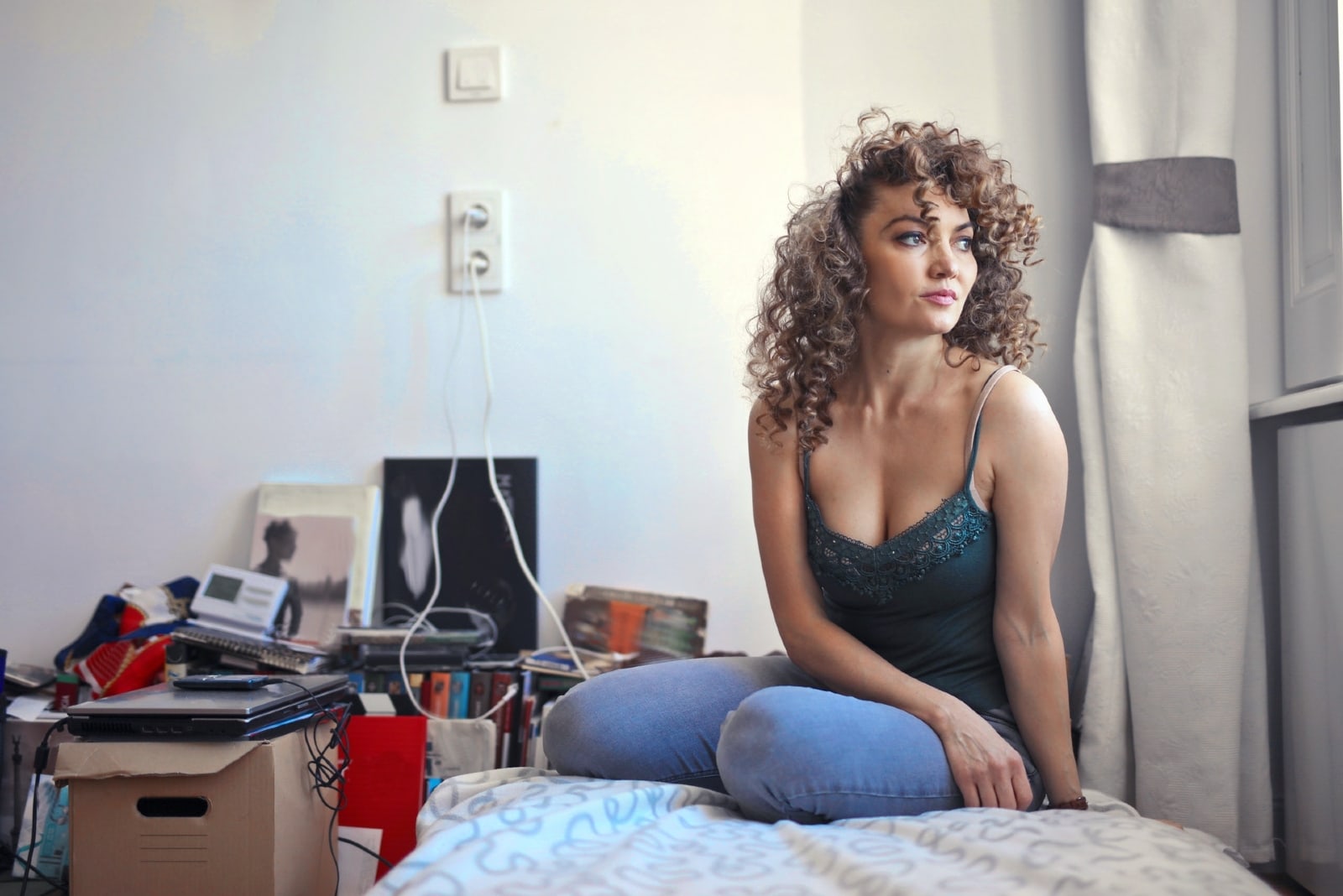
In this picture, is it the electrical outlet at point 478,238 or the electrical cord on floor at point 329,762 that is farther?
the electrical outlet at point 478,238

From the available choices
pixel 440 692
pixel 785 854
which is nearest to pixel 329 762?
pixel 440 692

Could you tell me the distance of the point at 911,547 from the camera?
125cm

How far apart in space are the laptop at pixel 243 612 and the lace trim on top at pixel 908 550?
1067mm

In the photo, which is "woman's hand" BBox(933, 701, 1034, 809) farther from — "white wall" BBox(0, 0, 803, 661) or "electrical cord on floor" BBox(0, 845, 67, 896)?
"electrical cord on floor" BBox(0, 845, 67, 896)

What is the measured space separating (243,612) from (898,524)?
4.30 ft

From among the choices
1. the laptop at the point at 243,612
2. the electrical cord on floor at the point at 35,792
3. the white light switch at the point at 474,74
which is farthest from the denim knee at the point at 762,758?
the white light switch at the point at 474,74

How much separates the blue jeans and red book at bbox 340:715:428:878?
384 millimetres

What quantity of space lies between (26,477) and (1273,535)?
7.93ft

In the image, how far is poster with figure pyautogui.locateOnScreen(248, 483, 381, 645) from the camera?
201cm

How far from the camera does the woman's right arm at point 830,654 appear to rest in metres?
1.12

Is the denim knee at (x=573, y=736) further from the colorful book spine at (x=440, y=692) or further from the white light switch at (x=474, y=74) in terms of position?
the white light switch at (x=474, y=74)

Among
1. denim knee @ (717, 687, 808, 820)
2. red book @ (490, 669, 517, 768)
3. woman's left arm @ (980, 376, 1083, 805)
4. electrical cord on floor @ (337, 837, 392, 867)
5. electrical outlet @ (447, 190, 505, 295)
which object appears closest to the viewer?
denim knee @ (717, 687, 808, 820)

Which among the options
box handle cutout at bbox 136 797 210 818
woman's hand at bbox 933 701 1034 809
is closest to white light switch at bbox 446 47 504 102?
box handle cutout at bbox 136 797 210 818

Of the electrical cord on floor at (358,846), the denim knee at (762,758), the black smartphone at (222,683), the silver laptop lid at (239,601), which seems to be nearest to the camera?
the denim knee at (762,758)
